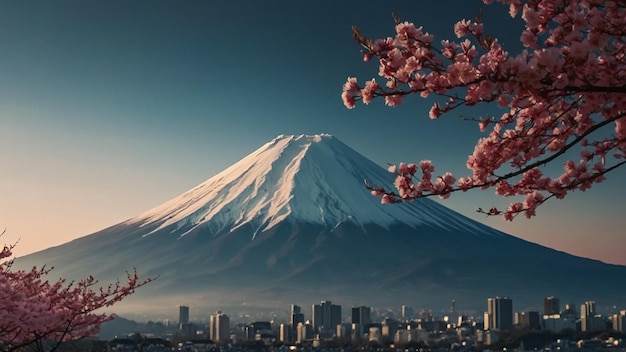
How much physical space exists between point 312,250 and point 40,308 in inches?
4562

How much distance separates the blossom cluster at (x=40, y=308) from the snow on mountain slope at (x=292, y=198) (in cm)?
11098

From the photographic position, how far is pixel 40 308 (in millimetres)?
5457

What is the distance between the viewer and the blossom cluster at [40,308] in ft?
17.4

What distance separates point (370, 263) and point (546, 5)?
116307 millimetres

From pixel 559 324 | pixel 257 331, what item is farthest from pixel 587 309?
pixel 257 331

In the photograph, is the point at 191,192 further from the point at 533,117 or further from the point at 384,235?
the point at 533,117

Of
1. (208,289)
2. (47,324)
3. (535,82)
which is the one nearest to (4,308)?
(47,324)

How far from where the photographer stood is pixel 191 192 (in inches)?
5118

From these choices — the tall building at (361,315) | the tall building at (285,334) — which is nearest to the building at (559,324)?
the tall building at (361,315)

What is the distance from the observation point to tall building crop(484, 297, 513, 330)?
72375mm

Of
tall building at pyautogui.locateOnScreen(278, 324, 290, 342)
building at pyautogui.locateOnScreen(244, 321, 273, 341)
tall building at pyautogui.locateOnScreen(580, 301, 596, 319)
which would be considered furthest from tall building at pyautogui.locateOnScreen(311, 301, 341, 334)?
tall building at pyautogui.locateOnScreen(580, 301, 596, 319)

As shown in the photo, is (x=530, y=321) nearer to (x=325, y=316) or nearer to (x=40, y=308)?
(x=325, y=316)

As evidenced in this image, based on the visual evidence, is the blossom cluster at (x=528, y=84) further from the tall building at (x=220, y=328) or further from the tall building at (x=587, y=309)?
the tall building at (x=220, y=328)

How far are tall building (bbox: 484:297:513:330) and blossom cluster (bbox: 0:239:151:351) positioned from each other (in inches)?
2701
